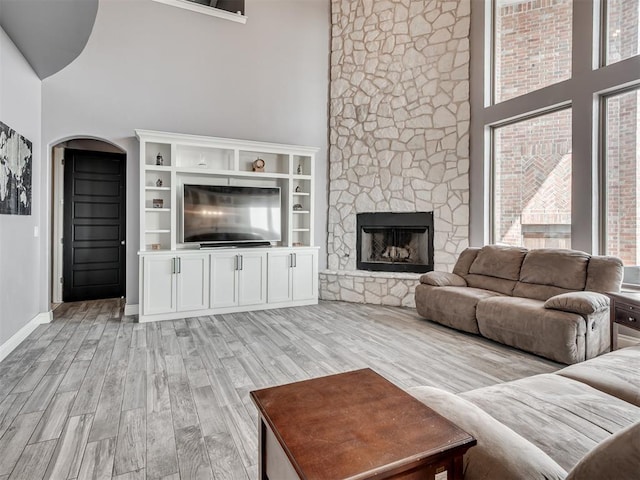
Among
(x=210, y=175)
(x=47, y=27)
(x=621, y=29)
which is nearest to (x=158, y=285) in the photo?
(x=210, y=175)

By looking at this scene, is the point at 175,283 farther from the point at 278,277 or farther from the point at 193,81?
the point at 193,81

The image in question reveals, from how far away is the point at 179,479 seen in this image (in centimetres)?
176

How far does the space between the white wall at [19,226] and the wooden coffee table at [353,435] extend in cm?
351

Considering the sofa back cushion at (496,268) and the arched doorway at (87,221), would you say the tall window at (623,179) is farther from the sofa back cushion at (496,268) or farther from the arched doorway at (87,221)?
the arched doorway at (87,221)

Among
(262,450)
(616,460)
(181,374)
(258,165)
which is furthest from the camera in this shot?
(258,165)

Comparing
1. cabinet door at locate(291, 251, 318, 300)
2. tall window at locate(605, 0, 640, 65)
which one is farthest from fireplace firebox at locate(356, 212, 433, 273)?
tall window at locate(605, 0, 640, 65)

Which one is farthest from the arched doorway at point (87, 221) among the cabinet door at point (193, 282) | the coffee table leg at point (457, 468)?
the coffee table leg at point (457, 468)

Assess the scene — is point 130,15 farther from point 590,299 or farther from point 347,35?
point 590,299

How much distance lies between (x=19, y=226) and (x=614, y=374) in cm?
500

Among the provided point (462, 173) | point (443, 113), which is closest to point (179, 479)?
point (462, 173)

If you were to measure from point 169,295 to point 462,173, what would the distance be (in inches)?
169

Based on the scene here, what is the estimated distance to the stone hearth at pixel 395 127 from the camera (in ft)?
17.7

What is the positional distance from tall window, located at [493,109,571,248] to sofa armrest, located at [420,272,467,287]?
0.99 m

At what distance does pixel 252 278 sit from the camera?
518 centimetres
